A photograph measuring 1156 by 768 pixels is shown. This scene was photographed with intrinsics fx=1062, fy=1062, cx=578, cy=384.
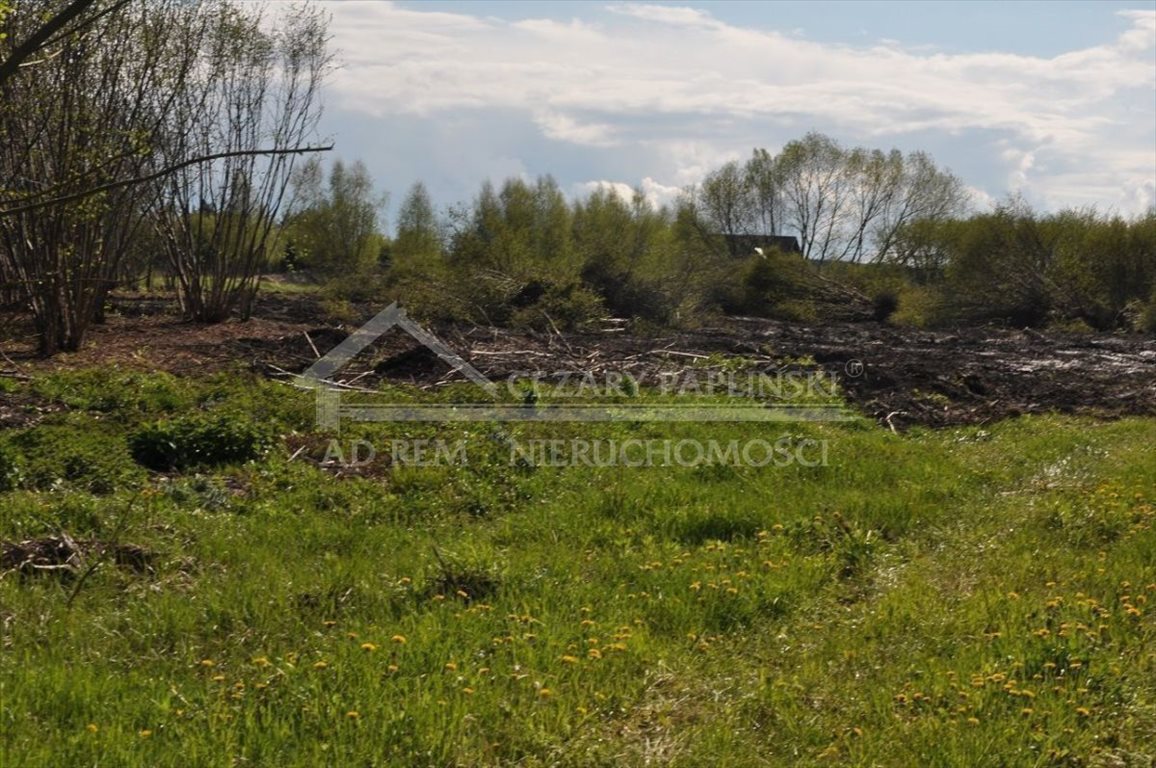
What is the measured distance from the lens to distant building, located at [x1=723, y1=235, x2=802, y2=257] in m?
41.6

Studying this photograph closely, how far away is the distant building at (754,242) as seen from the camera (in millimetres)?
41562

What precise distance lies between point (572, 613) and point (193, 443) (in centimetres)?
423

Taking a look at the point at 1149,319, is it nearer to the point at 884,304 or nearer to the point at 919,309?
A: the point at 919,309

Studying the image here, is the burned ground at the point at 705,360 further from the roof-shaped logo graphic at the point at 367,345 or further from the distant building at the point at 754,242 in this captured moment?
the distant building at the point at 754,242

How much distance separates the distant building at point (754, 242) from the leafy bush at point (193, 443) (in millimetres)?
33594

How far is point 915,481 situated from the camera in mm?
8398

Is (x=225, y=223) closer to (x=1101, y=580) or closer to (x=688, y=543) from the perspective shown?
(x=688, y=543)

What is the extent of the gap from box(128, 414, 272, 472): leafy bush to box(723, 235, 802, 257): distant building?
33.6 meters

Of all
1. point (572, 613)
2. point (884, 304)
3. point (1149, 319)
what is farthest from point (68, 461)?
point (884, 304)

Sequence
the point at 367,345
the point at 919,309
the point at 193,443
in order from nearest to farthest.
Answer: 1. the point at 193,443
2. the point at 367,345
3. the point at 919,309

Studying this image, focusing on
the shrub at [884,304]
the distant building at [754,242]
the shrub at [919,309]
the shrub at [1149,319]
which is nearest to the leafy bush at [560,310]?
the shrub at [919,309]

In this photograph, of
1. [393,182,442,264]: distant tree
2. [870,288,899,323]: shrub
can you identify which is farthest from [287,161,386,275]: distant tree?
[870,288,899,323]: shrub

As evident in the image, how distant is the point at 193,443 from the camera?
328 inches

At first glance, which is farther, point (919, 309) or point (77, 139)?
point (919, 309)
